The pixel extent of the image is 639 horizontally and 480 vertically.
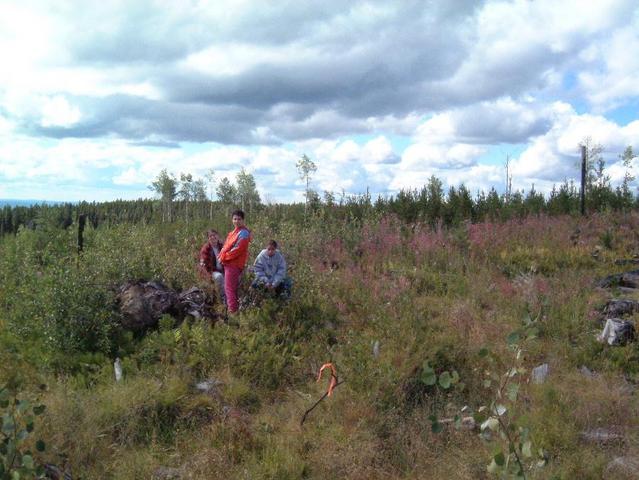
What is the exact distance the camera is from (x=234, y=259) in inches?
336

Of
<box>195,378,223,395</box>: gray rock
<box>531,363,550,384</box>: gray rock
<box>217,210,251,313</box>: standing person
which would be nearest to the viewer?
<box>195,378,223,395</box>: gray rock

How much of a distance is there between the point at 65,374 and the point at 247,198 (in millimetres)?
16230

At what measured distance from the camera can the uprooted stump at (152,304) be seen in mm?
7941

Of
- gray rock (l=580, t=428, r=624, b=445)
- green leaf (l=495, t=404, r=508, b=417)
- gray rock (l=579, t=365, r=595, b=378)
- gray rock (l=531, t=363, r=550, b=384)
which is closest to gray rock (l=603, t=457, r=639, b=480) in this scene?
gray rock (l=580, t=428, r=624, b=445)

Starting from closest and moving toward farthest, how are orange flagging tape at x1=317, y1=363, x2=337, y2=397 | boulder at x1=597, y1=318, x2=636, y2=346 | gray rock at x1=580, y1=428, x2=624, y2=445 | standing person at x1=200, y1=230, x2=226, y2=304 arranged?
gray rock at x1=580, y1=428, x2=624, y2=445 → orange flagging tape at x1=317, y1=363, x2=337, y2=397 → boulder at x1=597, y1=318, x2=636, y2=346 → standing person at x1=200, y1=230, x2=226, y2=304

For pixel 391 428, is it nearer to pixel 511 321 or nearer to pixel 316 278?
pixel 511 321

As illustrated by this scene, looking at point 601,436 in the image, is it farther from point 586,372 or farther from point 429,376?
point 429,376

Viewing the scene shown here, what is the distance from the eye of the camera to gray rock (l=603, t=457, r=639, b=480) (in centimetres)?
501

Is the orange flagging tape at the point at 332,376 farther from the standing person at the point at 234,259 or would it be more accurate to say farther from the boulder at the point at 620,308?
the boulder at the point at 620,308

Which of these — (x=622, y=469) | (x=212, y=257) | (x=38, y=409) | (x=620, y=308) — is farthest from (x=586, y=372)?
(x=38, y=409)

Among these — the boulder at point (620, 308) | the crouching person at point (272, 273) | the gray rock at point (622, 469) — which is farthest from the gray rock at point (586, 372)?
the crouching person at point (272, 273)

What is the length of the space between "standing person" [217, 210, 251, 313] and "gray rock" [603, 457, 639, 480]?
16.8 feet

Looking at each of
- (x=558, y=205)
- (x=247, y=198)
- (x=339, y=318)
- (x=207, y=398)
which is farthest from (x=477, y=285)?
(x=247, y=198)

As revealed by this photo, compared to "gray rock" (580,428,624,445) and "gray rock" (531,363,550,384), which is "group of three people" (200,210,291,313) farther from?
"gray rock" (580,428,624,445)
